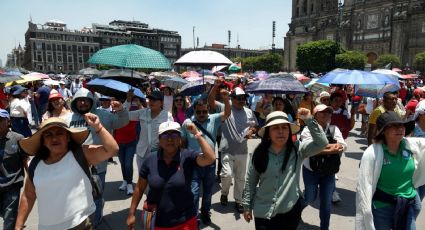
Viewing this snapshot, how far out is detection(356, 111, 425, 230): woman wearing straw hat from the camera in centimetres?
297

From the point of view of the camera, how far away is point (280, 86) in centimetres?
569

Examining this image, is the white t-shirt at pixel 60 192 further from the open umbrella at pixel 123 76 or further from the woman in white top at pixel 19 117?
the woman in white top at pixel 19 117

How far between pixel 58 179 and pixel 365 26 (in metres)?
67.2

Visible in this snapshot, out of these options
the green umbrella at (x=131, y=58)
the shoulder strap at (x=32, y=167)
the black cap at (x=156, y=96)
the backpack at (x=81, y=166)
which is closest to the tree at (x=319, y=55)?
the green umbrella at (x=131, y=58)

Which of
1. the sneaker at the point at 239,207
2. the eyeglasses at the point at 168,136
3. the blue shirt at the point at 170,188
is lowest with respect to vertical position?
the sneaker at the point at 239,207

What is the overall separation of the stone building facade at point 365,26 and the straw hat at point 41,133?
51228 mm

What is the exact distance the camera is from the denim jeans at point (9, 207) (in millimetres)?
3609

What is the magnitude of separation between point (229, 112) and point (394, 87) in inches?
156

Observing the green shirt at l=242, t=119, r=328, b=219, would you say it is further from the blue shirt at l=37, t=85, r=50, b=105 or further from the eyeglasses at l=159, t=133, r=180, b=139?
the blue shirt at l=37, t=85, r=50, b=105

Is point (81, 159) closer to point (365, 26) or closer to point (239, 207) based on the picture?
point (239, 207)

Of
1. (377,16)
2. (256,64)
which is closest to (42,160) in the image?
(377,16)

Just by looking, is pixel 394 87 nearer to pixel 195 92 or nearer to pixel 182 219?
pixel 195 92

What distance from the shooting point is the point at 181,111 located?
241 inches

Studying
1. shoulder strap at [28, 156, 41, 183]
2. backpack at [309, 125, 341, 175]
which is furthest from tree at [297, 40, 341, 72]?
shoulder strap at [28, 156, 41, 183]
